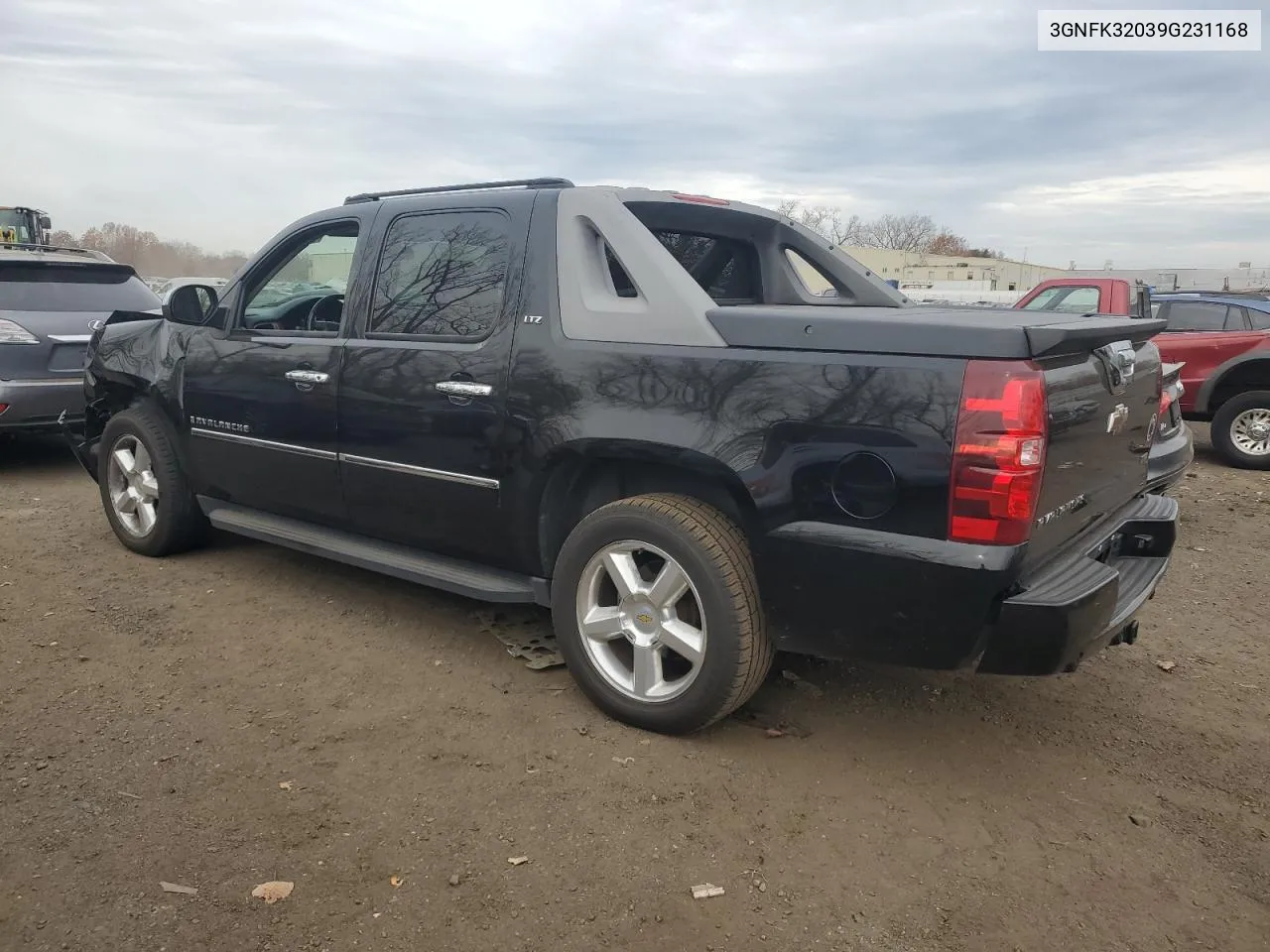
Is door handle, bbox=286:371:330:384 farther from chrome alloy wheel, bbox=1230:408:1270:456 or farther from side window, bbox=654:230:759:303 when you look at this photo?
chrome alloy wheel, bbox=1230:408:1270:456

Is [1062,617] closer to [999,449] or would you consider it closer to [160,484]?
[999,449]

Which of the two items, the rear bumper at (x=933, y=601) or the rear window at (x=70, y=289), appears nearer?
the rear bumper at (x=933, y=601)

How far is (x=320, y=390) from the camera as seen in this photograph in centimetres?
399

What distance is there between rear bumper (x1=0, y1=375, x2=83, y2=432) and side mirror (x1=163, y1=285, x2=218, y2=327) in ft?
9.54

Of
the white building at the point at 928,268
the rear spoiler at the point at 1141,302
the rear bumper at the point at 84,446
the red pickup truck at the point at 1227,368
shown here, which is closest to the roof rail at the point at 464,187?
the rear bumper at the point at 84,446

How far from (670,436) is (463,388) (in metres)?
0.91

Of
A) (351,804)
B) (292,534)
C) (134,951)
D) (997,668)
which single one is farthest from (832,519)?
(292,534)

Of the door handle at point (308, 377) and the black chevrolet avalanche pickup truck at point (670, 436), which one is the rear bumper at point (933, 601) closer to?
the black chevrolet avalanche pickup truck at point (670, 436)

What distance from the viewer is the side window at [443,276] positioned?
3566 millimetres

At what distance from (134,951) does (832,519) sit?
6.75 feet

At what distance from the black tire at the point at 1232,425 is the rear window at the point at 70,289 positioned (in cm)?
973

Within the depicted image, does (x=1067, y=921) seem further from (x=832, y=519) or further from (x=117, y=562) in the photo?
(x=117, y=562)

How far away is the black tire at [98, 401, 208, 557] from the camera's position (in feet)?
15.8

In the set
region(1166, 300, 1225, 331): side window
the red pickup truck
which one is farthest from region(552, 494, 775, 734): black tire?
region(1166, 300, 1225, 331): side window
